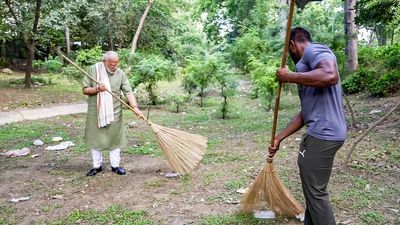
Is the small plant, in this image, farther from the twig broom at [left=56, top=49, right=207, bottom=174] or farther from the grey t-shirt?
the twig broom at [left=56, top=49, right=207, bottom=174]

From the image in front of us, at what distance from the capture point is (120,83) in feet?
16.7

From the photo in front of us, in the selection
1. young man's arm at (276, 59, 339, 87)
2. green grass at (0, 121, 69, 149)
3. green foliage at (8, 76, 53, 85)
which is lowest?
green grass at (0, 121, 69, 149)

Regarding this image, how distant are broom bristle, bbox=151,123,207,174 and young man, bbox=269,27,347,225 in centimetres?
185

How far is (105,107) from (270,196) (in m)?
2.29

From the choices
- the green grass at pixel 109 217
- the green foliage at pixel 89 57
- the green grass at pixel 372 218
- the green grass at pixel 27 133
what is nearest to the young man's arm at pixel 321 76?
the green grass at pixel 372 218

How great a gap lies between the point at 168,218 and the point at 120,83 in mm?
1912

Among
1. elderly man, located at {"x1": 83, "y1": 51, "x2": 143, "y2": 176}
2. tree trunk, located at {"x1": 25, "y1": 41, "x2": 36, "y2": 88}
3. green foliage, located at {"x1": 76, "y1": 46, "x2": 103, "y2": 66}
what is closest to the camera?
elderly man, located at {"x1": 83, "y1": 51, "x2": 143, "y2": 176}

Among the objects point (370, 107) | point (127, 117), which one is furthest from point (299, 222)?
point (127, 117)

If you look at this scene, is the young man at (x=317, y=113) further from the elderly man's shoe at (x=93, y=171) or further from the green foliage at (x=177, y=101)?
the green foliage at (x=177, y=101)

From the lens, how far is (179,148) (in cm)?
459

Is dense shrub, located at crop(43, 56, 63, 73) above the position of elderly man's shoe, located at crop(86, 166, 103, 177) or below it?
Result: above

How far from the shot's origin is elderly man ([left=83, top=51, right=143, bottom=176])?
4910 millimetres

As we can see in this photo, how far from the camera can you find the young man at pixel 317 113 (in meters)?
2.64

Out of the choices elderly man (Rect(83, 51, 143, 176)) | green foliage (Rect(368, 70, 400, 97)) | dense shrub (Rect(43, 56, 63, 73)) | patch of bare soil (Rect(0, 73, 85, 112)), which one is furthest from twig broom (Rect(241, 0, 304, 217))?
dense shrub (Rect(43, 56, 63, 73))
